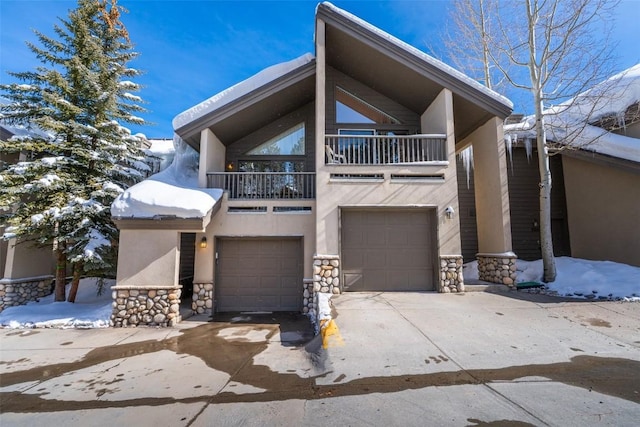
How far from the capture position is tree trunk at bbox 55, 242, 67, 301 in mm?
8359

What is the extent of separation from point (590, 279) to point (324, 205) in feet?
22.9

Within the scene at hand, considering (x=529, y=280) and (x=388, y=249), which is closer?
(x=388, y=249)

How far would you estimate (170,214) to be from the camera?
698 cm

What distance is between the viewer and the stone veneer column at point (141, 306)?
698 cm

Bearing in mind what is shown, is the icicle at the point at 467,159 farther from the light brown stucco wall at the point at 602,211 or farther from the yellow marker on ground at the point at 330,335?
the yellow marker on ground at the point at 330,335

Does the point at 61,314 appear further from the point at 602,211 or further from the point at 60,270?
the point at 602,211

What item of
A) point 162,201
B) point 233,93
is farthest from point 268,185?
point 162,201

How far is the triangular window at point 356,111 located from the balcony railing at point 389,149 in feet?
3.61

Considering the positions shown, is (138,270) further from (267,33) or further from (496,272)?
(267,33)

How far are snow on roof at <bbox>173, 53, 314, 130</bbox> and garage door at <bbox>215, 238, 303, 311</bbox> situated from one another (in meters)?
3.46

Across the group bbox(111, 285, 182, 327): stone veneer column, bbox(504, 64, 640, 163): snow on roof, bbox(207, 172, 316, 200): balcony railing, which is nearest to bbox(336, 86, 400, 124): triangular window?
bbox(207, 172, 316, 200): balcony railing

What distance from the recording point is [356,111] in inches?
404

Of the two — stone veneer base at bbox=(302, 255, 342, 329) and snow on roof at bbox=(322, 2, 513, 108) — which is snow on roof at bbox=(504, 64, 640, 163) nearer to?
snow on roof at bbox=(322, 2, 513, 108)

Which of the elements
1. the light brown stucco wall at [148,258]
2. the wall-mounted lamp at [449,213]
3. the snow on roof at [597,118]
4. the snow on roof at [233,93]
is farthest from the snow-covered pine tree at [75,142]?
the snow on roof at [597,118]
